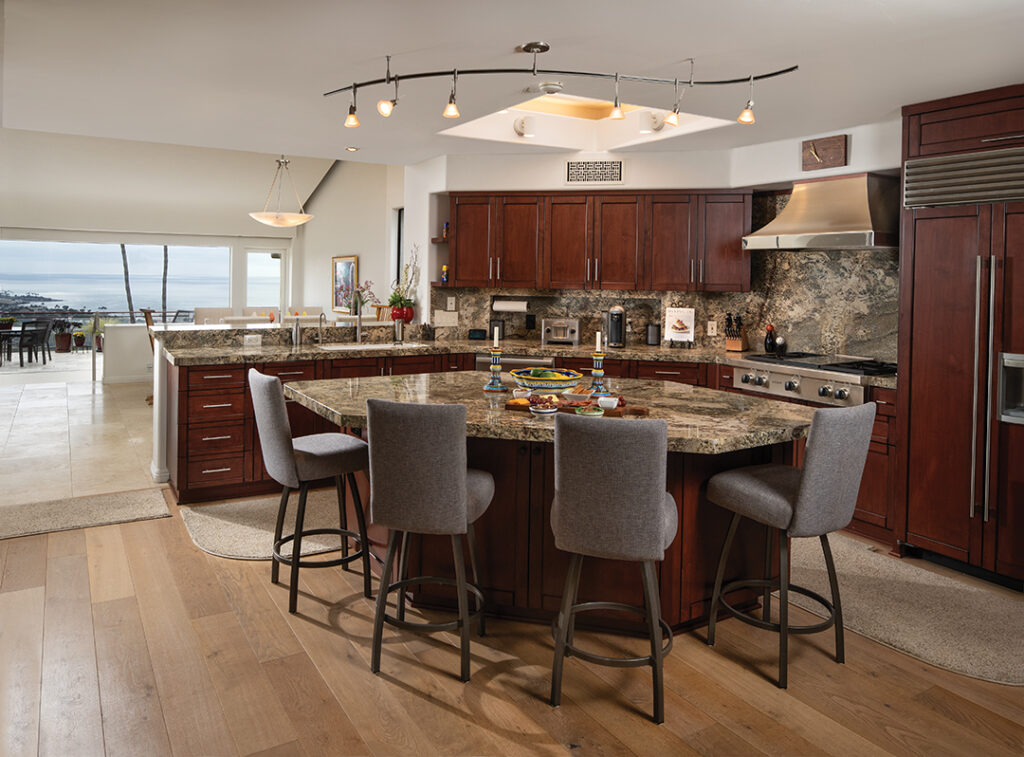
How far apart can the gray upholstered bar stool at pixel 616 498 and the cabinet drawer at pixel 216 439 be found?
3016 mm

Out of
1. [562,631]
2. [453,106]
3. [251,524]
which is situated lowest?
[251,524]

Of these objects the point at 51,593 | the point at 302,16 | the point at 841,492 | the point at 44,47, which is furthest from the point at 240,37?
the point at 841,492

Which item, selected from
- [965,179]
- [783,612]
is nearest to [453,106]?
[783,612]

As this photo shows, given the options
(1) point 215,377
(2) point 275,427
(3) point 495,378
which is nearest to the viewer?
(2) point 275,427

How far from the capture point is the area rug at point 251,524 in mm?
3826

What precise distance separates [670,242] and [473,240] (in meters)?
1.55

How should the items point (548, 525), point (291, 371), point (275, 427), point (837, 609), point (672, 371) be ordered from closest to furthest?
point (837, 609) → point (548, 525) → point (275, 427) → point (291, 371) → point (672, 371)

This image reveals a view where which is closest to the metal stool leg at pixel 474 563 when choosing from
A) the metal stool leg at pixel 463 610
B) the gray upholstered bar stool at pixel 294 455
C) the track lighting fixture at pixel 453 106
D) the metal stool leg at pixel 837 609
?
the metal stool leg at pixel 463 610

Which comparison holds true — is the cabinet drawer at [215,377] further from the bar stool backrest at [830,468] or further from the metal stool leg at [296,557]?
the bar stool backrest at [830,468]

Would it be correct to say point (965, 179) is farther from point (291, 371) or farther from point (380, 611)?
point (291, 371)

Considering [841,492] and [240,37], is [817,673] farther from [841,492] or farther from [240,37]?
[240,37]

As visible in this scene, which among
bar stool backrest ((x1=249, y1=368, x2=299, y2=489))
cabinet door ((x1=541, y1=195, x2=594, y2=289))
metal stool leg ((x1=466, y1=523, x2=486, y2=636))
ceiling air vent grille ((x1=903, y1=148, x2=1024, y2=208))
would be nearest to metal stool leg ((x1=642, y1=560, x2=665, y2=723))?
metal stool leg ((x1=466, y1=523, x2=486, y2=636))

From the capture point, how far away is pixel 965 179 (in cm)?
367

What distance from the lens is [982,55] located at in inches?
125
